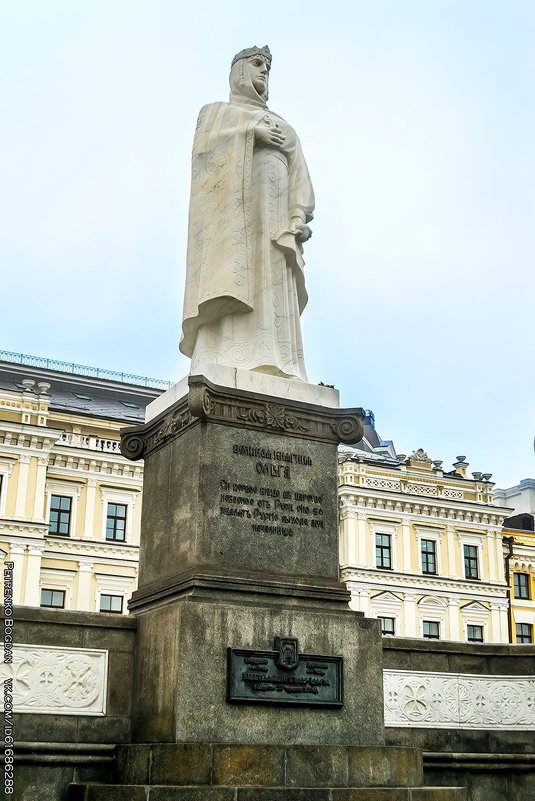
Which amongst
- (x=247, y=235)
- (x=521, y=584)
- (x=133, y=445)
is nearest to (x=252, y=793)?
(x=133, y=445)

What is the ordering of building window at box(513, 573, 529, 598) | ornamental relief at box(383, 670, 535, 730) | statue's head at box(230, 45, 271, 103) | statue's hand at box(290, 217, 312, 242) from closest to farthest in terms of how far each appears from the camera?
ornamental relief at box(383, 670, 535, 730)
statue's hand at box(290, 217, 312, 242)
statue's head at box(230, 45, 271, 103)
building window at box(513, 573, 529, 598)

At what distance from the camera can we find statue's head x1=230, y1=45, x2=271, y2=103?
11.4 m

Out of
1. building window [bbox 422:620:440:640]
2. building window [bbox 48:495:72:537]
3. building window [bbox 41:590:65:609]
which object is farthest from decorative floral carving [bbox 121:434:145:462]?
building window [bbox 422:620:440:640]

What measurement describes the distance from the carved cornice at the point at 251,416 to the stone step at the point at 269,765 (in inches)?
115

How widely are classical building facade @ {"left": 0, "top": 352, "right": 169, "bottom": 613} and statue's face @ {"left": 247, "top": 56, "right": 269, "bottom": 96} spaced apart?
3410cm

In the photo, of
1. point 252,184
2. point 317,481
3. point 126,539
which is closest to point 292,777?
point 317,481

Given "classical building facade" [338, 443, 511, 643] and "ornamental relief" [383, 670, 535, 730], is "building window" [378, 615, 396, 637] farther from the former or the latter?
"ornamental relief" [383, 670, 535, 730]

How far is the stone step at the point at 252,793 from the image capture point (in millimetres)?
7277

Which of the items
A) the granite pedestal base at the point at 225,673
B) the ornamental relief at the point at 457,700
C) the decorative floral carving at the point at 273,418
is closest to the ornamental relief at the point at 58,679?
the granite pedestal base at the point at 225,673

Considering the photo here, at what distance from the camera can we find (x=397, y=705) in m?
10.0

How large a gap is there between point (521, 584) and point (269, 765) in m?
51.2

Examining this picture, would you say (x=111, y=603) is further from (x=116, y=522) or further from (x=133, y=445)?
(x=133, y=445)

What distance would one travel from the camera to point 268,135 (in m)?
11.0

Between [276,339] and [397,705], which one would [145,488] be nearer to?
[276,339]
